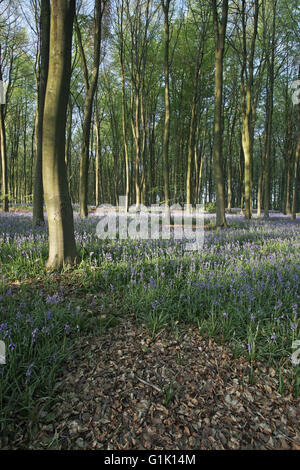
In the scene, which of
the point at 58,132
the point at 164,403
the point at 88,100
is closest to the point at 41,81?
the point at 58,132

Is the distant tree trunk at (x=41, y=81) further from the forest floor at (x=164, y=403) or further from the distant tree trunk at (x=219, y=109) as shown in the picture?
the distant tree trunk at (x=219, y=109)

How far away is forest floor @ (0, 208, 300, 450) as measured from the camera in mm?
1780

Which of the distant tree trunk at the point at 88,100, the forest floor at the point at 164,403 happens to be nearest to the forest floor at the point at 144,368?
the forest floor at the point at 164,403

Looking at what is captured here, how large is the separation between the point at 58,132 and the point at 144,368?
3.65 metres

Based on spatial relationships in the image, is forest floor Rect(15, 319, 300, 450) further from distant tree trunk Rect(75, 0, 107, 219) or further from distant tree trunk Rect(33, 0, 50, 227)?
distant tree trunk Rect(75, 0, 107, 219)

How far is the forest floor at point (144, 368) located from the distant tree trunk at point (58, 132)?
0.65 meters

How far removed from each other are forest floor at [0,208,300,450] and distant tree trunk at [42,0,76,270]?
65 centimetres

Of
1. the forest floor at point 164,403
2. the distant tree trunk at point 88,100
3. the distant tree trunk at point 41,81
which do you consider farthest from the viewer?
the distant tree trunk at point 88,100

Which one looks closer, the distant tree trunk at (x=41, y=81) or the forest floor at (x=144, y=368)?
the forest floor at (x=144, y=368)

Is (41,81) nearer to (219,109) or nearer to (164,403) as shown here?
(219,109)

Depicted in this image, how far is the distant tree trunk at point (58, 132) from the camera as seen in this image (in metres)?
3.82

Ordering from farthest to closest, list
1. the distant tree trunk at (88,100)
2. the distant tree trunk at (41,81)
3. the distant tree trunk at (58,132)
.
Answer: the distant tree trunk at (88,100)
the distant tree trunk at (41,81)
the distant tree trunk at (58,132)

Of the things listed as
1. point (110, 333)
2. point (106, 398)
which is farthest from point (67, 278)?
point (106, 398)

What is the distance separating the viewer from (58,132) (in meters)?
3.95
